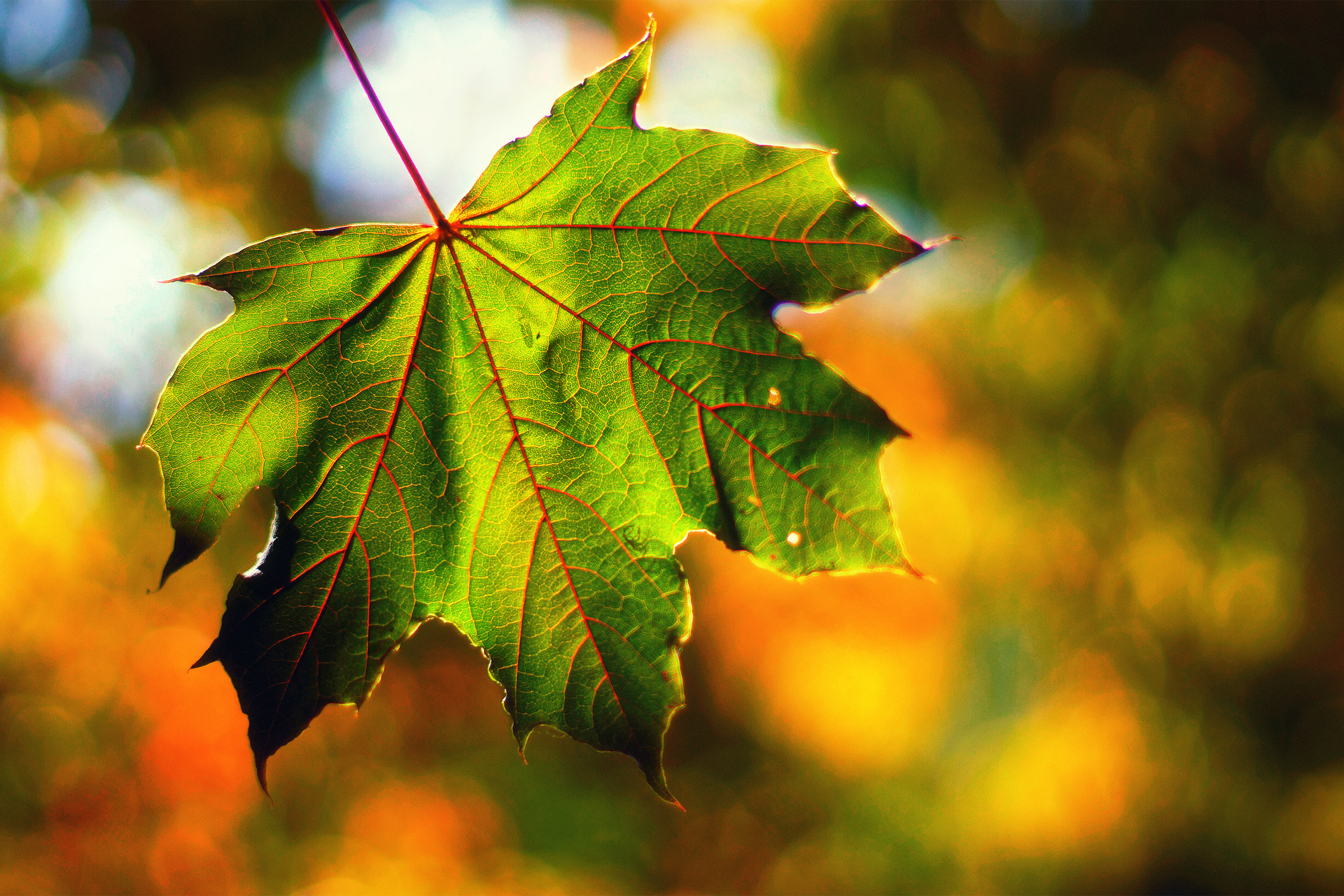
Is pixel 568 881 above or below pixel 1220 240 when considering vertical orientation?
below

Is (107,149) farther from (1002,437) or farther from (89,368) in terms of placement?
(1002,437)

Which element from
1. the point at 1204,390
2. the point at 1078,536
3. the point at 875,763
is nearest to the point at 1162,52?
the point at 1204,390

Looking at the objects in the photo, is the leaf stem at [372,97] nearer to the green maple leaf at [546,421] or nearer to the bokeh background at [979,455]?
the green maple leaf at [546,421]

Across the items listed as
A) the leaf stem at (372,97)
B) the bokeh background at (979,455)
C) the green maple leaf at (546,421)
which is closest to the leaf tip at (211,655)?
the green maple leaf at (546,421)

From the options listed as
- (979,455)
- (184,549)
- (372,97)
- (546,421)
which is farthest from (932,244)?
(979,455)

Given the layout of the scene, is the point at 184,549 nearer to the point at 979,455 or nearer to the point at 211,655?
the point at 211,655

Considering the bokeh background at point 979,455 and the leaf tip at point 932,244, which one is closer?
the leaf tip at point 932,244
